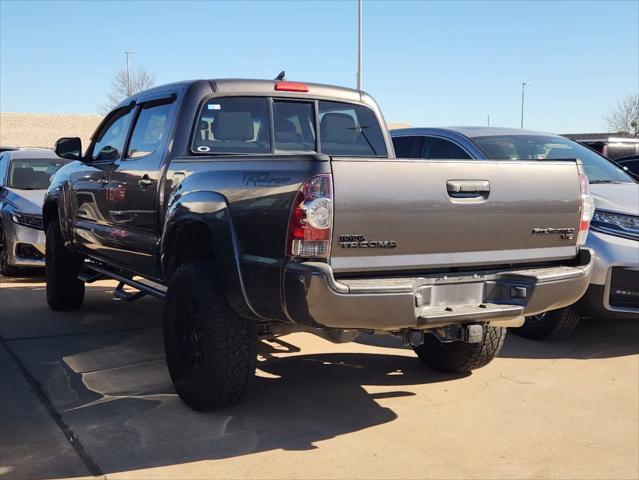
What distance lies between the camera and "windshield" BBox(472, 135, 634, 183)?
6.56 metres

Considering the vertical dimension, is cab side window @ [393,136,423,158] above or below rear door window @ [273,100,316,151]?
below

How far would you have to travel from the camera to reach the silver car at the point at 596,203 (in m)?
5.64

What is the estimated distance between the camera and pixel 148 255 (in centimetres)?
500

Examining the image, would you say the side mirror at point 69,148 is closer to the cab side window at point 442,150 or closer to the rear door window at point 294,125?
the rear door window at point 294,125

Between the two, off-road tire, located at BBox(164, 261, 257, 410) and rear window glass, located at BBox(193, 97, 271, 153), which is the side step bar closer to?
off-road tire, located at BBox(164, 261, 257, 410)

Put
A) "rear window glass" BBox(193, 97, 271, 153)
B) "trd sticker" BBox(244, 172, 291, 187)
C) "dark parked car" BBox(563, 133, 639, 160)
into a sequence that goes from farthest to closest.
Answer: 1. "dark parked car" BBox(563, 133, 639, 160)
2. "rear window glass" BBox(193, 97, 271, 153)
3. "trd sticker" BBox(244, 172, 291, 187)

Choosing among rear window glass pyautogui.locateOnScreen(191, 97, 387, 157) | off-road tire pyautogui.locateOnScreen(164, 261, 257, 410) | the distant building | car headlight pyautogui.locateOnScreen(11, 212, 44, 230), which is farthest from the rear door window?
the distant building

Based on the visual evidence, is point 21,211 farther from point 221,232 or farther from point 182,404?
point 221,232

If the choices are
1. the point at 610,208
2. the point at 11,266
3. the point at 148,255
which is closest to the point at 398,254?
the point at 148,255

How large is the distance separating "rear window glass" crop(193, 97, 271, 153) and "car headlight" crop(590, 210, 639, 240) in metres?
2.81

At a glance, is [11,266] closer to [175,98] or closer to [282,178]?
[175,98]

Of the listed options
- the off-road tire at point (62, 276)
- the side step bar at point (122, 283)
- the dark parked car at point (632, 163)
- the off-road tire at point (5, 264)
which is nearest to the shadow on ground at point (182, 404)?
the side step bar at point (122, 283)

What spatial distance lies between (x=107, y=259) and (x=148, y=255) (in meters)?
1.07

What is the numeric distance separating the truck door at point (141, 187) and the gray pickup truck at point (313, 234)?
2 centimetres
